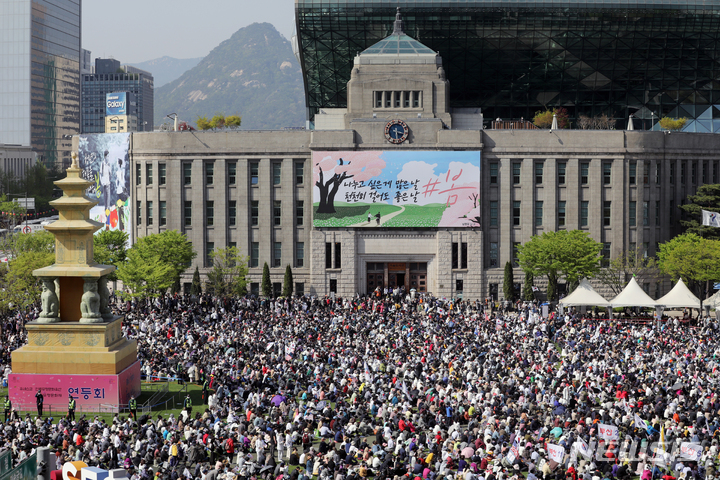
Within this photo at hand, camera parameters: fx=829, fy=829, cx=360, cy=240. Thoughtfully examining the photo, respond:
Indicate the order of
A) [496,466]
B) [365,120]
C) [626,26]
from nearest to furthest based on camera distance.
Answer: [496,466] < [365,120] < [626,26]

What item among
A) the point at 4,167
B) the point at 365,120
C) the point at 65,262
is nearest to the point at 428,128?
the point at 365,120

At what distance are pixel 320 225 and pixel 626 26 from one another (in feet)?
129

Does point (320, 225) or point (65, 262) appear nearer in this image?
point (65, 262)

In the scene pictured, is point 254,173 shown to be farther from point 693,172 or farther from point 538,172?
point 693,172

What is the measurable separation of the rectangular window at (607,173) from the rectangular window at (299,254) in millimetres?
28779

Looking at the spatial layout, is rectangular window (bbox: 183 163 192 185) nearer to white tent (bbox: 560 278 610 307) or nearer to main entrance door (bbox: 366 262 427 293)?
main entrance door (bbox: 366 262 427 293)

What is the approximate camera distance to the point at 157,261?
67625 mm

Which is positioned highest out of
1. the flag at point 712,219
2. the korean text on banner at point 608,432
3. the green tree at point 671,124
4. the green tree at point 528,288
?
the green tree at point 671,124

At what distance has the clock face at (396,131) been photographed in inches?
2945

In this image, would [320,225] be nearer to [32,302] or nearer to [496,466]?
[32,302]

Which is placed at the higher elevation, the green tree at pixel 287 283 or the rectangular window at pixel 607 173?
the rectangular window at pixel 607 173

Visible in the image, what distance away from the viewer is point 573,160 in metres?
76.2

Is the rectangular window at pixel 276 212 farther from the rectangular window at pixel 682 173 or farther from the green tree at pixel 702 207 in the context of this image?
the rectangular window at pixel 682 173

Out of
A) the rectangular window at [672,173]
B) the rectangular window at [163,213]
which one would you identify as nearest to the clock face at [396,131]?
the rectangular window at [163,213]
